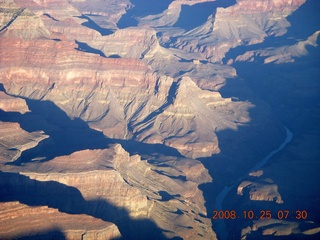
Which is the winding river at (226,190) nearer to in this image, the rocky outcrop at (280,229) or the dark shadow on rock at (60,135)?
the rocky outcrop at (280,229)

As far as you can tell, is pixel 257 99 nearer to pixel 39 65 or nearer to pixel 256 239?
pixel 39 65

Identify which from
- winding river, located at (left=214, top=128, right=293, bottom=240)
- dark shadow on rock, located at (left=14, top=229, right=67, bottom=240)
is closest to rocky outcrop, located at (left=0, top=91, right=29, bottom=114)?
winding river, located at (left=214, top=128, right=293, bottom=240)

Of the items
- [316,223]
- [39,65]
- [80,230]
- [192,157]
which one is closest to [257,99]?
[192,157]

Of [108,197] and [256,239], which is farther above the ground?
[108,197]

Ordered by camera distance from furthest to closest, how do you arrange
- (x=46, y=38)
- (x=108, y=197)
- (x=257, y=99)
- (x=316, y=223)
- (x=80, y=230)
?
(x=257, y=99) → (x=46, y=38) → (x=316, y=223) → (x=108, y=197) → (x=80, y=230)
